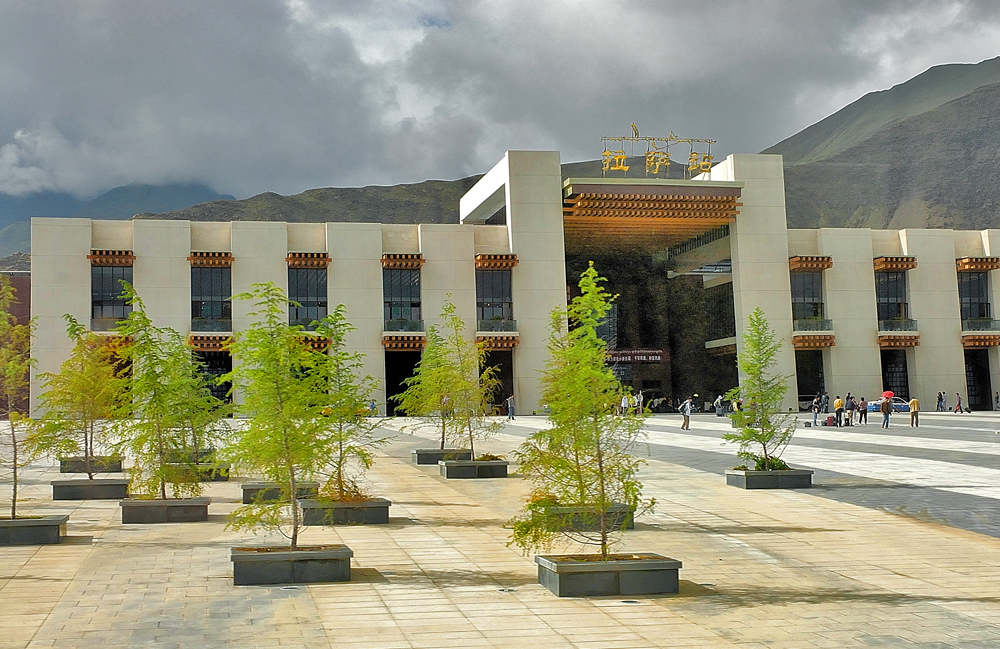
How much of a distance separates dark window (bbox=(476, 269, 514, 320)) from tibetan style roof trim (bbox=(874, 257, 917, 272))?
26512 mm

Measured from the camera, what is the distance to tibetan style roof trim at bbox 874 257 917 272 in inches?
2689

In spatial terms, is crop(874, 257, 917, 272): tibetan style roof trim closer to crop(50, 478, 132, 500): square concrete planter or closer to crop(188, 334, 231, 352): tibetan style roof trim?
crop(188, 334, 231, 352): tibetan style roof trim

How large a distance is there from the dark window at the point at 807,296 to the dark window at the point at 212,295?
38618 mm

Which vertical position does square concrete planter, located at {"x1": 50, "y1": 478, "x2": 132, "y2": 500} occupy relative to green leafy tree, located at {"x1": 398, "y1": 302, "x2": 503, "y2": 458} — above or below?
below

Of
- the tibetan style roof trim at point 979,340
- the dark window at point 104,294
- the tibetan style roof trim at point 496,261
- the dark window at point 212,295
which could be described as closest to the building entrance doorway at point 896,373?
the tibetan style roof trim at point 979,340

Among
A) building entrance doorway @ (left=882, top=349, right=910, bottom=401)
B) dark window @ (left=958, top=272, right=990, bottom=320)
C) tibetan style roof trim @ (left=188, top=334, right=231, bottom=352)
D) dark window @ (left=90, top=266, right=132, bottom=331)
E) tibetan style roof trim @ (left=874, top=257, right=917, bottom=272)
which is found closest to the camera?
tibetan style roof trim @ (left=188, top=334, right=231, bottom=352)

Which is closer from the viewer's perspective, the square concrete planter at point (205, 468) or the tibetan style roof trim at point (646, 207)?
the square concrete planter at point (205, 468)

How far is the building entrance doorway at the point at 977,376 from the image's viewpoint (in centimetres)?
7150

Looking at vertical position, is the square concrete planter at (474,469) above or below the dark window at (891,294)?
below

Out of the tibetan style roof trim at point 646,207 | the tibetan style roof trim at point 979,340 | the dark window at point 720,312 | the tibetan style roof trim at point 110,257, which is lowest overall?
the tibetan style roof trim at point 979,340

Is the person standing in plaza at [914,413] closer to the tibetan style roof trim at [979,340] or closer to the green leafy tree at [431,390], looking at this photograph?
the green leafy tree at [431,390]

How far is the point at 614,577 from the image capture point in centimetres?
1058

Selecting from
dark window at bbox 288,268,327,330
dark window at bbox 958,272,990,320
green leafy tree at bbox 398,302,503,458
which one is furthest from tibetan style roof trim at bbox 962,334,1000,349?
green leafy tree at bbox 398,302,503,458

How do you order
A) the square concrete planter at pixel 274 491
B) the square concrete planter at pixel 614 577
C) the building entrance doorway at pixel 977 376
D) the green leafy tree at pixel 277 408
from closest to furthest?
the square concrete planter at pixel 614 577
the green leafy tree at pixel 277 408
the square concrete planter at pixel 274 491
the building entrance doorway at pixel 977 376
